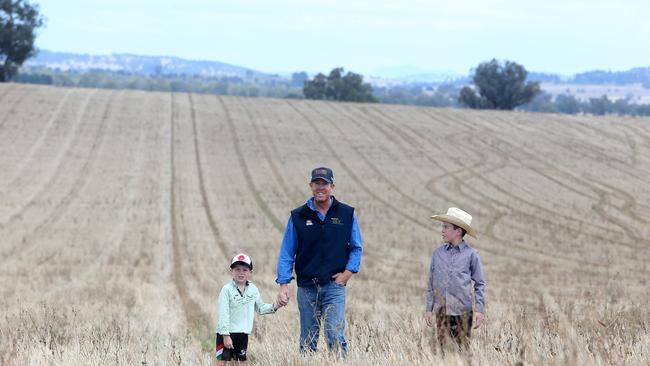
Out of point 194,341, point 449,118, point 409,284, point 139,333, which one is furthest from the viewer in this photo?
point 449,118

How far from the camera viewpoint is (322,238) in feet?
26.6

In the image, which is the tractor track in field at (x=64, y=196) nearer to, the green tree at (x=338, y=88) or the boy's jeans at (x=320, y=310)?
the boy's jeans at (x=320, y=310)

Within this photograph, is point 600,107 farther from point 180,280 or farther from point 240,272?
point 240,272

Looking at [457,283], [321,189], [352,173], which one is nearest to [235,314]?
[321,189]

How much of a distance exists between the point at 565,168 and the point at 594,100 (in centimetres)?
11325

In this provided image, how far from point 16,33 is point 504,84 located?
1704 inches

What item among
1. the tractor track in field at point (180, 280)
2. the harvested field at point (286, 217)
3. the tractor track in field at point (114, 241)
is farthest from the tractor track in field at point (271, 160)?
the tractor track in field at point (114, 241)

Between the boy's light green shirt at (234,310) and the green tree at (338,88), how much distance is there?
281ft

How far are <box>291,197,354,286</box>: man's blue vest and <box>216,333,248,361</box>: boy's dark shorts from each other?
0.88 m

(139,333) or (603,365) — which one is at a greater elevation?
(603,365)

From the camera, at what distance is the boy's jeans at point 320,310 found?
7.98 meters

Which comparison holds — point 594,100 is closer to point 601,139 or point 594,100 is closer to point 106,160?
point 601,139

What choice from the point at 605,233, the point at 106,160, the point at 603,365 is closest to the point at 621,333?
the point at 603,365

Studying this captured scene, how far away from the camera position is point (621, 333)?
8141mm
